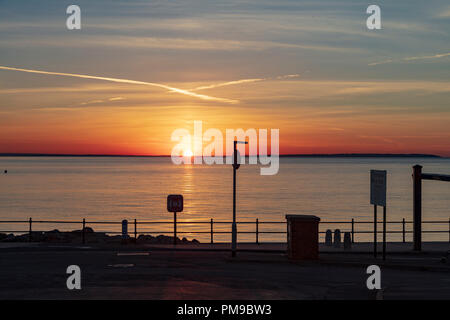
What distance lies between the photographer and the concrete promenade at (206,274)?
1728 cm

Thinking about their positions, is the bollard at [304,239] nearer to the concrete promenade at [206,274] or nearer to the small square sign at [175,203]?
the concrete promenade at [206,274]

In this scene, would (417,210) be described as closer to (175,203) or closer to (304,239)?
(304,239)

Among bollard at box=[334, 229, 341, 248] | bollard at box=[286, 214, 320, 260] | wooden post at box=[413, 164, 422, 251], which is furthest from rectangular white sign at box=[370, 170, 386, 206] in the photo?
bollard at box=[334, 229, 341, 248]

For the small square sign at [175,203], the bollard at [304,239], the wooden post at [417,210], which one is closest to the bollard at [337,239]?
the wooden post at [417,210]

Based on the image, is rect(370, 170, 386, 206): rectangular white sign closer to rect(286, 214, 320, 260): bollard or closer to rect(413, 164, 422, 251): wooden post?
rect(286, 214, 320, 260): bollard

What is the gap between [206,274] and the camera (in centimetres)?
2131

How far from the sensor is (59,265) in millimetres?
23484

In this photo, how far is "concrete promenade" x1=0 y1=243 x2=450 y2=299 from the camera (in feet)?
56.7

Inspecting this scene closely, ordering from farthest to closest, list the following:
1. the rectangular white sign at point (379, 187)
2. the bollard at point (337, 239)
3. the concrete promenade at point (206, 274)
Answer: the bollard at point (337, 239)
the rectangular white sign at point (379, 187)
the concrete promenade at point (206, 274)

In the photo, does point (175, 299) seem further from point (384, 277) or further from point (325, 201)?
point (325, 201)

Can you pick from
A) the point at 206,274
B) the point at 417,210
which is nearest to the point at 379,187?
the point at 417,210

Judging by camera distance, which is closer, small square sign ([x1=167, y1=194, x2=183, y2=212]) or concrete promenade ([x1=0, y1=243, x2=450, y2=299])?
concrete promenade ([x1=0, y1=243, x2=450, y2=299])
